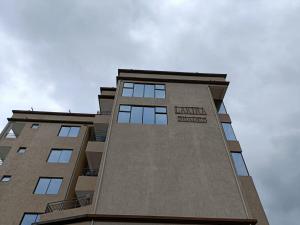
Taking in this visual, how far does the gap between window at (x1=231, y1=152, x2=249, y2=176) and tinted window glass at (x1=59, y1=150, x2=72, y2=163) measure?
13286mm

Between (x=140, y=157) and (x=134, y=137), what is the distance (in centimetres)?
198

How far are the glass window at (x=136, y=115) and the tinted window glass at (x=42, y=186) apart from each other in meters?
8.06

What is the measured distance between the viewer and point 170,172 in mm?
16047

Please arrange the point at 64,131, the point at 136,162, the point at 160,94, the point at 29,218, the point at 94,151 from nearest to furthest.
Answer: the point at 136,162, the point at 29,218, the point at 94,151, the point at 160,94, the point at 64,131

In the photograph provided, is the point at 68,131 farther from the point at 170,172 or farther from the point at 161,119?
the point at 170,172

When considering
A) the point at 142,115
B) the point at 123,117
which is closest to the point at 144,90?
the point at 142,115

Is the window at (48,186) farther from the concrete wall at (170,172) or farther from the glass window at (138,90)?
the glass window at (138,90)

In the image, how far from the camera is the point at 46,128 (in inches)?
1025

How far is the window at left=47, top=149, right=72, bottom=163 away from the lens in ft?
74.7

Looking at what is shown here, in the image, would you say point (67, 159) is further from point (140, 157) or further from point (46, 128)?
point (140, 157)

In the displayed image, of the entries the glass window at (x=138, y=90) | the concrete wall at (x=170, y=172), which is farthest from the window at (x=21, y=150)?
the glass window at (x=138, y=90)

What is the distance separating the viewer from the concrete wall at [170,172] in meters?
14.2

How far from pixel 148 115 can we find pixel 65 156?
821cm

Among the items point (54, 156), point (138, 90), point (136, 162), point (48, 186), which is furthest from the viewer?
point (138, 90)
